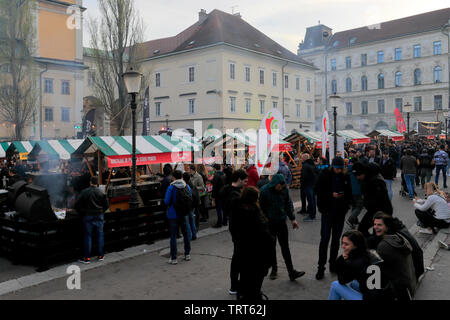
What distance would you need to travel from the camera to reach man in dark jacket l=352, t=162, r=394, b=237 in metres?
6.52

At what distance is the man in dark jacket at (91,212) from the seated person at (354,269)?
471 cm

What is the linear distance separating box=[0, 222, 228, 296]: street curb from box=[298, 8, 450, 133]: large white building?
61291 mm

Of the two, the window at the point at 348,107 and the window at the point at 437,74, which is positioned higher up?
the window at the point at 437,74

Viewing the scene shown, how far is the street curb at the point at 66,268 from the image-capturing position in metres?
6.14

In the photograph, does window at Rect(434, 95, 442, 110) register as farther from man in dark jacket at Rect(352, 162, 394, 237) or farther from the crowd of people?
man in dark jacket at Rect(352, 162, 394, 237)

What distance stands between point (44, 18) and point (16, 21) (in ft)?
41.2

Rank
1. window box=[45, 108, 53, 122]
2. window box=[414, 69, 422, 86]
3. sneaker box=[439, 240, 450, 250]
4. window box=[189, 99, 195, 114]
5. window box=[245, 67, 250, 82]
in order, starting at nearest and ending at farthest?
1. sneaker box=[439, 240, 450, 250]
2. window box=[45, 108, 53, 122]
3. window box=[189, 99, 195, 114]
4. window box=[245, 67, 250, 82]
5. window box=[414, 69, 422, 86]

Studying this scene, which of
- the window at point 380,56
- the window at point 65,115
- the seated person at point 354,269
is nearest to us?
the seated person at point 354,269

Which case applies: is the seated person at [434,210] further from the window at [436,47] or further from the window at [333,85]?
the window at [333,85]

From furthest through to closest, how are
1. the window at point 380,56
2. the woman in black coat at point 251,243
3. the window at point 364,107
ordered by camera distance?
the window at point 364,107 → the window at point 380,56 → the woman in black coat at point 251,243

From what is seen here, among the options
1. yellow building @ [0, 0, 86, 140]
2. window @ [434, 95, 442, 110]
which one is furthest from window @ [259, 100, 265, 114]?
window @ [434, 95, 442, 110]

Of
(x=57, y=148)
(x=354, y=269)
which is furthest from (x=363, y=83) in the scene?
(x=354, y=269)

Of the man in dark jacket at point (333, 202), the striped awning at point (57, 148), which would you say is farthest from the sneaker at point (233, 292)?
the striped awning at point (57, 148)

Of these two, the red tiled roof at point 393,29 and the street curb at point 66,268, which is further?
the red tiled roof at point 393,29
